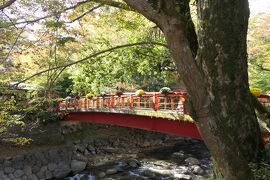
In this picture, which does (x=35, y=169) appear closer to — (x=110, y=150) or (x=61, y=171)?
(x=61, y=171)

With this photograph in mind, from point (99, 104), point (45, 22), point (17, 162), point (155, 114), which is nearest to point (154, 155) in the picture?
point (99, 104)

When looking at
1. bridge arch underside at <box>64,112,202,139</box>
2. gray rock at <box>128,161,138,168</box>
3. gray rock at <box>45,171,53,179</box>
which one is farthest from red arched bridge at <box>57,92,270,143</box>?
gray rock at <box>45,171,53,179</box>

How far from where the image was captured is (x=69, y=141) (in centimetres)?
2656

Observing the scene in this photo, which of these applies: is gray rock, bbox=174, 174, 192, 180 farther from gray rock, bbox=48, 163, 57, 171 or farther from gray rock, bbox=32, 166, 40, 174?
gray rock, bbox=32, 166, 40, 174

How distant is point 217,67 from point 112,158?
21.2 metres

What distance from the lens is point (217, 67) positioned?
453cm

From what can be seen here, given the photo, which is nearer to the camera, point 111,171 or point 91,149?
point 111,171

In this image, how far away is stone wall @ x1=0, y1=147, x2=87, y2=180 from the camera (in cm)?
1909

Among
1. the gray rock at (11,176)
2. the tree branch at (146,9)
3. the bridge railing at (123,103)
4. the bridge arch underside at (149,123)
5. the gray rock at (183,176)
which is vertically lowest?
the gray rock at (183,176)

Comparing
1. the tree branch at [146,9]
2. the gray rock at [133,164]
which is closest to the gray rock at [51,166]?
the gray rock at [133,164]

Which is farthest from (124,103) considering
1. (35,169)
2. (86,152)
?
(86,152)

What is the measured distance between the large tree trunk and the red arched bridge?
7.92 ft

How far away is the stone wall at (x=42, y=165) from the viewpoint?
62.6 ft

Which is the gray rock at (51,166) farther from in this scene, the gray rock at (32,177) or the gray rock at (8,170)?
the gray rock at (8,170)
